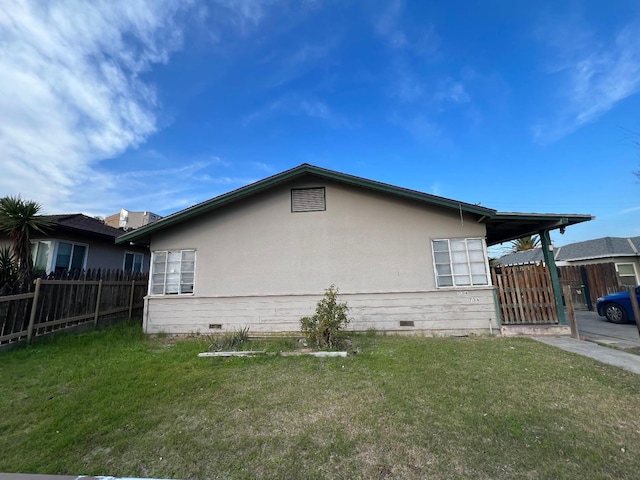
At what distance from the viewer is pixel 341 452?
2.95 meters

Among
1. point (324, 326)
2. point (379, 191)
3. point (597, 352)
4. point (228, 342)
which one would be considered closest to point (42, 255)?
point (228, 342)

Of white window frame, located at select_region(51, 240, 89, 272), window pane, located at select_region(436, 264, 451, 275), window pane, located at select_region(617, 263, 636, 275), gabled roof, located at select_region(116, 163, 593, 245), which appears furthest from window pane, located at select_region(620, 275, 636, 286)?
white window frame, located at select_region(51, 240, 89, 272)

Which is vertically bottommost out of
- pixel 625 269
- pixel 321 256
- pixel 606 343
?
pixel 606 343

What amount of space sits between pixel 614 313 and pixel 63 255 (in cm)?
2176

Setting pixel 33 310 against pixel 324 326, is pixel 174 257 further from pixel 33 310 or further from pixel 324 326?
pixel 324 326

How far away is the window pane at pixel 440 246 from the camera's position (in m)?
8.56

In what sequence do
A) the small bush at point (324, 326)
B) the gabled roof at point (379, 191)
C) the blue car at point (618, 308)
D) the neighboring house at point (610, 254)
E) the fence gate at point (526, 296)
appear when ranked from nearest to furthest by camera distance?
the small bush at point (324, 326), the gabled roof at point (379, 191), the fence gate at point (526, 296), the blue car at point (618, 308), the neighboring house at point (610, 254)

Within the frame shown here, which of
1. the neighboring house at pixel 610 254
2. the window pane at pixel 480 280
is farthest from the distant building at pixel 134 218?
the neighboring house at pixel 610 254

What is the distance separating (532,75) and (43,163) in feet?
71.8

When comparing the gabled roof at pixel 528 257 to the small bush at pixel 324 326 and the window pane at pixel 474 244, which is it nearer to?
the window pane at pixel 474 244

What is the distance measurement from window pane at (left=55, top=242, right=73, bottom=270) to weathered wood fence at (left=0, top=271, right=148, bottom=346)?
289 cm

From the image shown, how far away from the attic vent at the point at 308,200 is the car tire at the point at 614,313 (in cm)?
1169

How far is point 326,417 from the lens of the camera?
3676 mm

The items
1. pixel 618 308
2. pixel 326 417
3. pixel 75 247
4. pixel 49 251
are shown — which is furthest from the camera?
pixel 75 247
